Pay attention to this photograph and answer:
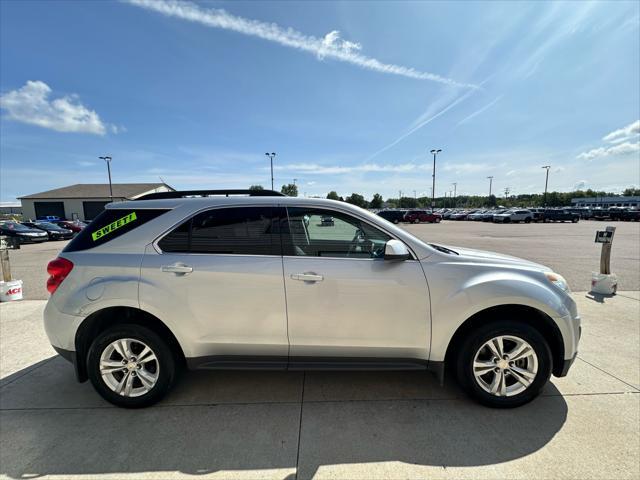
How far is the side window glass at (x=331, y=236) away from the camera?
254 centimetres

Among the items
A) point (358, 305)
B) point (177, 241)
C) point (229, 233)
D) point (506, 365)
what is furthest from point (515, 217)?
point (177, 241)

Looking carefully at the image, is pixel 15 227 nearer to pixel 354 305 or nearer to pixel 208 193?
pixel 208 193

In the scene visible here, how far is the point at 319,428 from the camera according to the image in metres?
2.32

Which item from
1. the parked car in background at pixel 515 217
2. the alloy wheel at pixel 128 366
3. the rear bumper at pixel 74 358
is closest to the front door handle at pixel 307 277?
the alloy wheel at pixel 128 366

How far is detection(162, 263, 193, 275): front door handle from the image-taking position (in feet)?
7.92

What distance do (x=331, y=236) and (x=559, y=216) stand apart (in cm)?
4535

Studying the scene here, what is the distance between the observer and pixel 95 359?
2496 millimetres

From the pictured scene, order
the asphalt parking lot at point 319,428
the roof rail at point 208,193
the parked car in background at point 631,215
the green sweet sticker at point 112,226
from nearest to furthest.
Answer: the asphalt parking lot at point 319,428
the green sweet sticker at point 112,226
the roof rail at point 208,193
the parked car in background at point 631,215

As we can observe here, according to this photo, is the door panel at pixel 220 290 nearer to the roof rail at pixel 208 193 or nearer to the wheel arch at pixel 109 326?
the wheel arch at pixel 109 326

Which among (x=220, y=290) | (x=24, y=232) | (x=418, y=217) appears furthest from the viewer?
(x=418, y=217)

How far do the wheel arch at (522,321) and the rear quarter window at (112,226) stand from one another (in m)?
2.83

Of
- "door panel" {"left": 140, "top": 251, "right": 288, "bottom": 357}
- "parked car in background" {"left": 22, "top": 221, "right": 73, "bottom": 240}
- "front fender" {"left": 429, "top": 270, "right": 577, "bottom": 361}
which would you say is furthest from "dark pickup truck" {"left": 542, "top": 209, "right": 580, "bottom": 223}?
"parked car in background" {"left": 22, "top": 221, "right": 73, "bottom": 240}

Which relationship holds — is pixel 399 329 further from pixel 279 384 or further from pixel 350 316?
pixel 279 384

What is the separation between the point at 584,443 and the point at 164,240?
3.61 m
